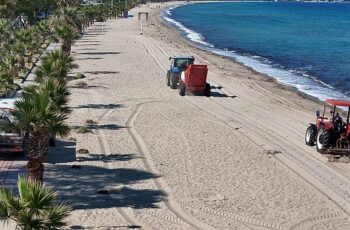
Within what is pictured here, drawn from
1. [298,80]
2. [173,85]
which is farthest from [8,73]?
[298,80]

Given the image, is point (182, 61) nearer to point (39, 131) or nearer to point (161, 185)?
point (161, 185)

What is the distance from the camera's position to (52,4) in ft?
265

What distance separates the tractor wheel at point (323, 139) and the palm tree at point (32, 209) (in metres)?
12.3

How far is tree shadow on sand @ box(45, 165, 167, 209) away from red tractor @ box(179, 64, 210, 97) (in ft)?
43.1

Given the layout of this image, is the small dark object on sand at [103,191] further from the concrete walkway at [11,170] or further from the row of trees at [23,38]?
the row of trees at [23,38]

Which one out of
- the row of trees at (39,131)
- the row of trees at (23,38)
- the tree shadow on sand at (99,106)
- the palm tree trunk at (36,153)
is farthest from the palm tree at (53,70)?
the palm tree trunk at (36,153)

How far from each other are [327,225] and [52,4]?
7072 centimetres

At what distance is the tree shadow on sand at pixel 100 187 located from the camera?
1520cm

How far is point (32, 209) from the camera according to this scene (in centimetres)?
980

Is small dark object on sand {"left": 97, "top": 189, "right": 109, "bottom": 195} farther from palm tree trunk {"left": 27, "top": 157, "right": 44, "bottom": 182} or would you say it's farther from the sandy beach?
palm tree trunk {"left": 27, "top": 157, "right": 44, "bottom": 182}

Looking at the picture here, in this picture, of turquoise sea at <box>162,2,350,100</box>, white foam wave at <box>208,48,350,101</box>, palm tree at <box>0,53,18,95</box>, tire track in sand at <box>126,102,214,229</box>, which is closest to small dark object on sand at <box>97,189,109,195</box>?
tire track in sand at <box>126,102,214,229</box>

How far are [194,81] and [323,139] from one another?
11.6 m

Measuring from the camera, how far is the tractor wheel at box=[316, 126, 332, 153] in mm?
20402

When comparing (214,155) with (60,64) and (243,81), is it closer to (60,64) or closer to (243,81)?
(60,64)
